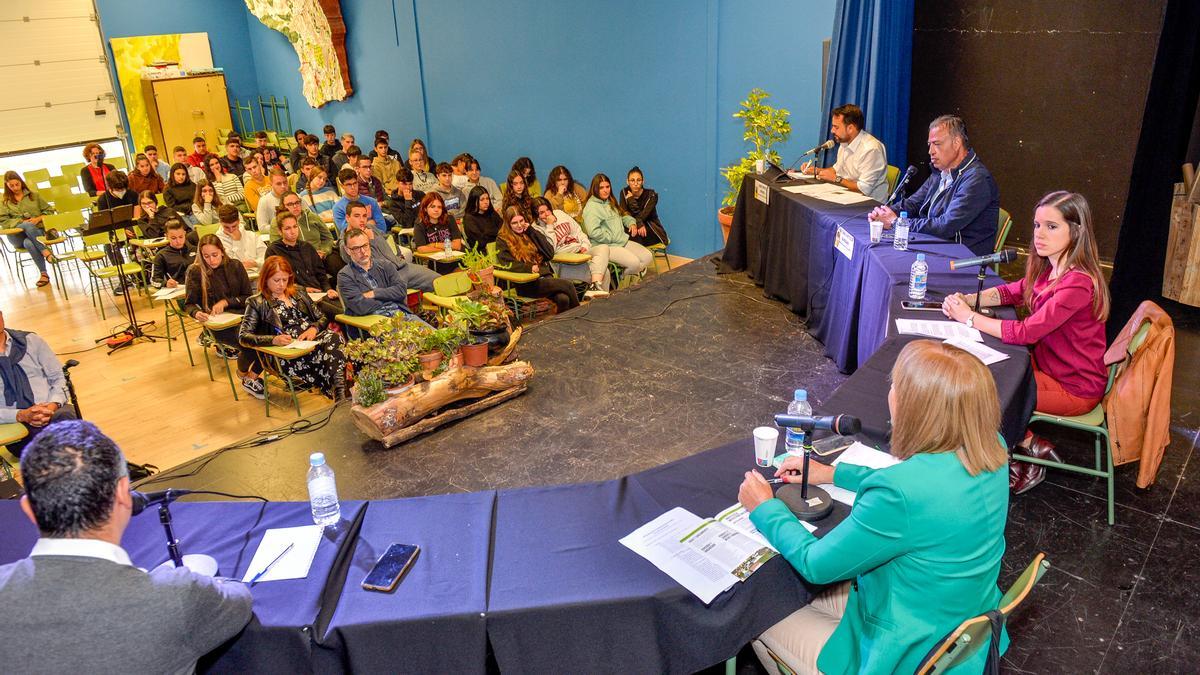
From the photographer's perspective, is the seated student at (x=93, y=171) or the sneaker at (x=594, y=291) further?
the seated student at (x=93, y=171)

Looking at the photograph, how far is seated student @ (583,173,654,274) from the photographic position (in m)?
7.07

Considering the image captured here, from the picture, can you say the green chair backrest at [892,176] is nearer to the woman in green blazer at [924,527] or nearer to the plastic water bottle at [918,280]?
the plastic water bottle at [918,280]

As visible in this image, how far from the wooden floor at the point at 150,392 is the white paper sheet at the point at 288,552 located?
2.84 m

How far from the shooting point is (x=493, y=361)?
4508 millimetres

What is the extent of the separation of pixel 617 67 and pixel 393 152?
3319mm

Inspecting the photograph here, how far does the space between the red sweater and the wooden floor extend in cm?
417

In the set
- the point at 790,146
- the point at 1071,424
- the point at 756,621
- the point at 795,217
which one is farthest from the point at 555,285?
the point at 756,621

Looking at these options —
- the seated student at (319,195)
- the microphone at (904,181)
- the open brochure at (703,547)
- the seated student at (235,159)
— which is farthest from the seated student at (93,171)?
the open brochure at (703,547)

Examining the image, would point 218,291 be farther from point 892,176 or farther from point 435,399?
point 892,176

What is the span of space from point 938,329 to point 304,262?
15.6 feet

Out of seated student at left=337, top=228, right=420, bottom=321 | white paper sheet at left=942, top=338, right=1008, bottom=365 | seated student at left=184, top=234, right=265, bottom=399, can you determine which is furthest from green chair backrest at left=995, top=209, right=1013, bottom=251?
seated student at left=184, top=234, right=265, bottom=399

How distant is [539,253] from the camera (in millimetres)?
6613

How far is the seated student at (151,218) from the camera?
805 centimetres

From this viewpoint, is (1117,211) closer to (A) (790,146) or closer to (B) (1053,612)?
(A) (790,146)
